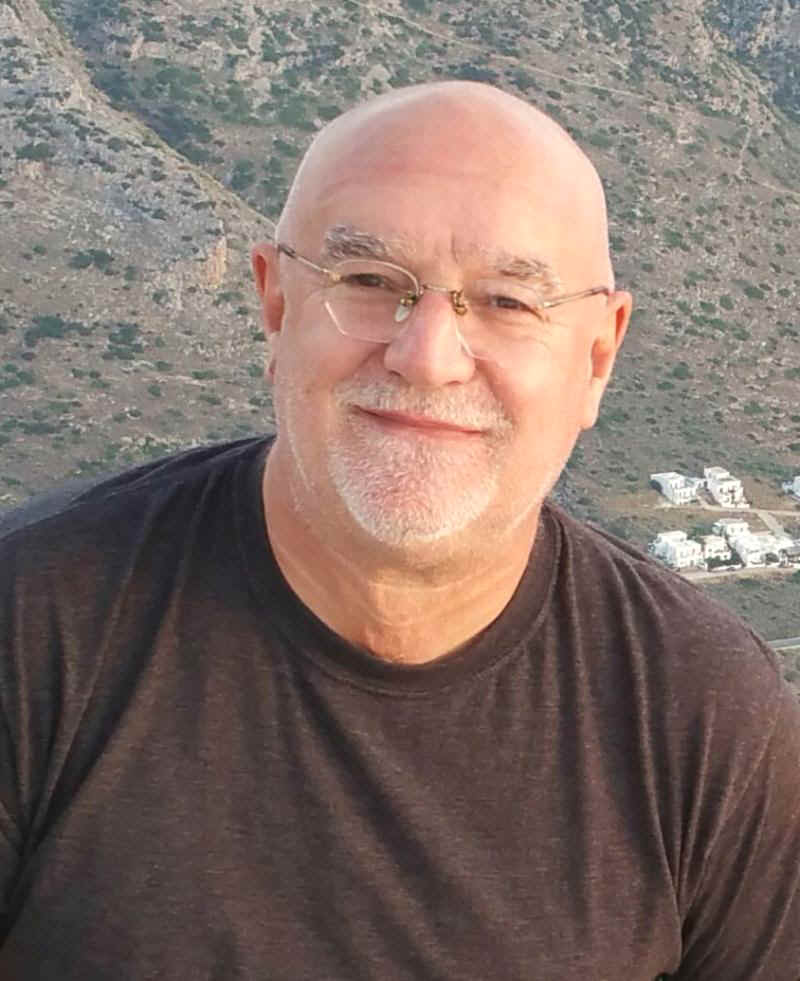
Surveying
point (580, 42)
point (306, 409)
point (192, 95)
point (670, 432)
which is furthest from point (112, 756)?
point (580, 42)

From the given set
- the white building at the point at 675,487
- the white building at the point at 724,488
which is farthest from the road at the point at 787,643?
the white building at the point at 724,488

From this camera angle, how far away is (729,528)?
78.4ft

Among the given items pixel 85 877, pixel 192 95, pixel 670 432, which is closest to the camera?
pixel 85 877

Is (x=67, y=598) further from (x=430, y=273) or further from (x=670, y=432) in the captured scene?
(x=670, y=432)

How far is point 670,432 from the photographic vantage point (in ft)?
86.9

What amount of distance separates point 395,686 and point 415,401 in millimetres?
382

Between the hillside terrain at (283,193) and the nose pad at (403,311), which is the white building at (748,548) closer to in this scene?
the hillside terrain at (283,193)

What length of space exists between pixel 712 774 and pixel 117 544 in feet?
2.86

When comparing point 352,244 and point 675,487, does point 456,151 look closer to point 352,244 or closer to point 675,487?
point 352,244

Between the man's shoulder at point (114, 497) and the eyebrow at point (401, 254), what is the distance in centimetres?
42

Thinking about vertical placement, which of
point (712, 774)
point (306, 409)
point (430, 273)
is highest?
point (430, 273)

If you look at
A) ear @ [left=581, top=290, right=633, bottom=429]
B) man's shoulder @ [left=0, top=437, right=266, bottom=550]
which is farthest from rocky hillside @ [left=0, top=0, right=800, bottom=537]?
ear @ [left=581, top=290, right=633, bottom=429]

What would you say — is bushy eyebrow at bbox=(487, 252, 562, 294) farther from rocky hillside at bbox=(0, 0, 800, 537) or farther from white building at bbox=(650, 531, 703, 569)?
white building at bbox=(650, 531, 703, 569)

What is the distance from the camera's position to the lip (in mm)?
1848
